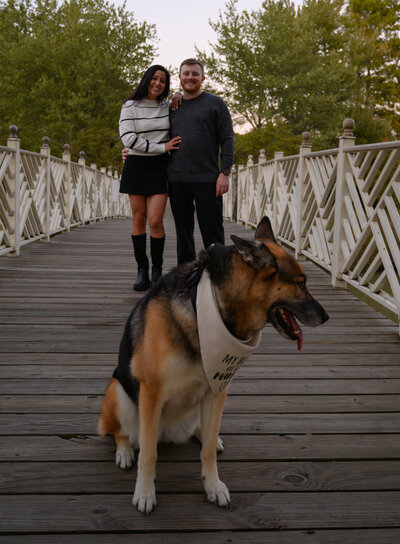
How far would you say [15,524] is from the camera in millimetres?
1506

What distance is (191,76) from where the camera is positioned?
3576 millimetres

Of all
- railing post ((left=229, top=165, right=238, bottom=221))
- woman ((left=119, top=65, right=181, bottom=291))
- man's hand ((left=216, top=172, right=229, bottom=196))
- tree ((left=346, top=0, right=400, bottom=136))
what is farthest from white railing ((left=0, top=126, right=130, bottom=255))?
tree ((left=346, top=0, right=400, bottom=136))

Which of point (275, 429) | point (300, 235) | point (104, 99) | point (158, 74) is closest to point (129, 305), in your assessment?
point (158, 74)

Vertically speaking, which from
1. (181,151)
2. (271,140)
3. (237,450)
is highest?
(271,140)

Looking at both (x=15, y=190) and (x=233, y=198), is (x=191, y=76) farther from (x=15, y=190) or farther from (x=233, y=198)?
(x=233, y=198)

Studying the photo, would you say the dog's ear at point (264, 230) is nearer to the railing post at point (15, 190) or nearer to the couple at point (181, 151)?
the couple at point (181, 151)

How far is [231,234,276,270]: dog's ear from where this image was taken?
58.5 inches

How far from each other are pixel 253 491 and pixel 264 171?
8362 millimetres

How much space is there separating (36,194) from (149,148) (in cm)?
408

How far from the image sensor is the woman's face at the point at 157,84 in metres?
3.87

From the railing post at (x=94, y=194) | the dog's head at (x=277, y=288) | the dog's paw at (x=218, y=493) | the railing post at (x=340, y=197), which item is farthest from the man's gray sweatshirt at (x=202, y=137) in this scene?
the railing post at (x=94, y=194)

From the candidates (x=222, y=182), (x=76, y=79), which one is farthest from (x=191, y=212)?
(x=76, y=79)

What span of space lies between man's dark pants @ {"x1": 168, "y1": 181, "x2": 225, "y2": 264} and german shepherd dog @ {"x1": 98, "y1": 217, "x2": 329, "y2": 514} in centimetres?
199

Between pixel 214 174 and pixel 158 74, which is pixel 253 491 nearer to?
pixel 214 174
